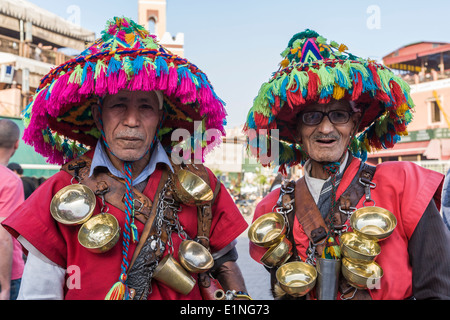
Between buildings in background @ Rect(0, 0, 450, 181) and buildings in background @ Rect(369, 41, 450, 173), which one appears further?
buildings in background @ Rect(369, 41, 450, 173)

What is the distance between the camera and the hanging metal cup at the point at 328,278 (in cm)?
186

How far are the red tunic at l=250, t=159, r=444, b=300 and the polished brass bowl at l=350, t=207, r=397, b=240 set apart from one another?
0.07 m

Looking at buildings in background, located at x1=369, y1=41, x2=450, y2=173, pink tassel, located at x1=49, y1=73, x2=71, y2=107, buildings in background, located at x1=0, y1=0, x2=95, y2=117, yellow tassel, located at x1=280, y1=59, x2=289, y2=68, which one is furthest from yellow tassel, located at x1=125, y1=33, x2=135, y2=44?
buildings in background, located at x1=369, y1=41, x2=450, y2=173

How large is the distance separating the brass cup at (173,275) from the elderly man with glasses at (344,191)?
1.39 ft

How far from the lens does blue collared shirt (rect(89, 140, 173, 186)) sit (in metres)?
1.92

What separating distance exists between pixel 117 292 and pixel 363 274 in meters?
1.06

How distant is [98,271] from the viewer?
176cm

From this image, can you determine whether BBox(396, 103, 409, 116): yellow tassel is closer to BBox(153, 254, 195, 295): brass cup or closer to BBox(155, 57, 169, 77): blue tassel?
BBox(155, 57, 169, 77): blue tassel

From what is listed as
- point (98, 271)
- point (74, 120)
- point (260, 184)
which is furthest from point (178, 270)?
point (260, 184)

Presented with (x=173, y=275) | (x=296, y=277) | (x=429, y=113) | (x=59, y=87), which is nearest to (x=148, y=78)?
(x=59, y=87)

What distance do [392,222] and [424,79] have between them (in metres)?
29.2

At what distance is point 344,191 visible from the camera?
6.68 feet
